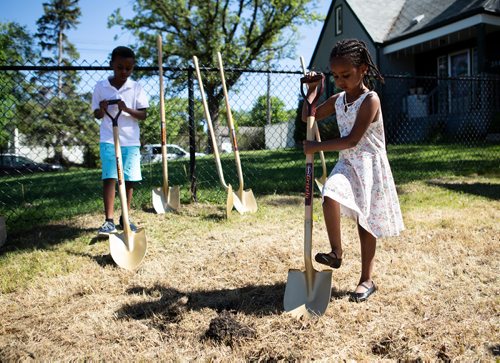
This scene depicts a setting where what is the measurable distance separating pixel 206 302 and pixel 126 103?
6.55ft

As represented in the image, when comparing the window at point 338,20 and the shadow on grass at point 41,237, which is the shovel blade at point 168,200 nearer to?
the shadow on grass at point 41,237

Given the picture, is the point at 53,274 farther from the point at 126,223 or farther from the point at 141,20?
the point at 141,20

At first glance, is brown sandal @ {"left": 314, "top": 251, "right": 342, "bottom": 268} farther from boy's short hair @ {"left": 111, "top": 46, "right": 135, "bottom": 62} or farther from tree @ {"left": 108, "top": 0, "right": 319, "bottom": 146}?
tree @ {"left": 108, "top": 0, "right": 319, "bottom": 146}

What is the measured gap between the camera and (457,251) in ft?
9.84

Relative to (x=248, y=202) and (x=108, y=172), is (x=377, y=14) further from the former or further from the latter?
(x=108, y=172)

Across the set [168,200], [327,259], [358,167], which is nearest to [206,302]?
[327,259]

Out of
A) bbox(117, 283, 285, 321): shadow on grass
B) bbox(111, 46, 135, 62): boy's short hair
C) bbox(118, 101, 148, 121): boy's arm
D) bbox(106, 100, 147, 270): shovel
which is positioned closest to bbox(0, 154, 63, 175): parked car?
bbox(118, 101, 148, 121): boy's arm

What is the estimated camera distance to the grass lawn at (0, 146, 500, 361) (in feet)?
6.01

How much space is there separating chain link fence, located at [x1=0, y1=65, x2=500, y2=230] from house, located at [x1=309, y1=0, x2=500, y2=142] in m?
0.06

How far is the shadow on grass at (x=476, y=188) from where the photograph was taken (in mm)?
4867

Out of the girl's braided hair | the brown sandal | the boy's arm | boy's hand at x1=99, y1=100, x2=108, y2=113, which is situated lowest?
the brown sandal

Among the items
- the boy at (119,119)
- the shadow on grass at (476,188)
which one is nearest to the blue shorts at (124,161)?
the boy at (119,119)

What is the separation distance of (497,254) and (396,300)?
3.70 ft

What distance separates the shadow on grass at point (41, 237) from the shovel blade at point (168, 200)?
76cm
